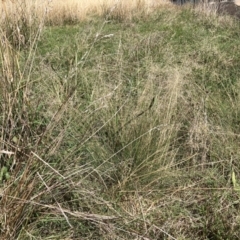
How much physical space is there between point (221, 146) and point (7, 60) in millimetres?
1197

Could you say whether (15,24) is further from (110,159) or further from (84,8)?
(84,8)

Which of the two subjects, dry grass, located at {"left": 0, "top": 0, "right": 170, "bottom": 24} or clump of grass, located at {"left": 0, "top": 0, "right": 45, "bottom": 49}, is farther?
dry grass, located at {"left": 0, "top": 0, "right": 170, "bottom": 24}

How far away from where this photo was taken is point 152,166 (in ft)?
6.94

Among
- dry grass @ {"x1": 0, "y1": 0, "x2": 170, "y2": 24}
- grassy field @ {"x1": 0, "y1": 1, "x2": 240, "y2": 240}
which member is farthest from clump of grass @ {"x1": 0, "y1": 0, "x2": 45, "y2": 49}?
dry grass @ {"x1": 0, "y1": 0, "x2": 170, "y2": 24}

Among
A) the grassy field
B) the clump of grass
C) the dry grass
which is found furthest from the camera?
the dry grass

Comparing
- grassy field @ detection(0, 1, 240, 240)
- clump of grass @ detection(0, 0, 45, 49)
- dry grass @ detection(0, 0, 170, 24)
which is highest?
clump of grass @ detection(0, 0, 45, 49)

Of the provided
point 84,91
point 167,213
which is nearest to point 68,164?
point 167,213

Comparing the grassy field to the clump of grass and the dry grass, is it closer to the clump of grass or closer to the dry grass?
the clump of grass

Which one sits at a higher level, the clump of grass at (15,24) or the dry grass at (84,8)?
the clump of grass at (15,24)

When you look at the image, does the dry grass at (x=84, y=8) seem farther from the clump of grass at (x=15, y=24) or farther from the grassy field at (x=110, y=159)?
the grassy field at (x=110, y=159)

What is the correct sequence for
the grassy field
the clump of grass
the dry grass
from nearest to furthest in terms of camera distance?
the grassy field
the clump of grass
the dry grass

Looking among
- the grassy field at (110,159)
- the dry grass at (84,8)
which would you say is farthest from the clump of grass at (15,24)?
the dry grass at (84,8)

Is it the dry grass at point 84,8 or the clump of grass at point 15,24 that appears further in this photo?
the dry grass at point 84,8

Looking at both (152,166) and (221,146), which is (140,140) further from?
(221,146)
